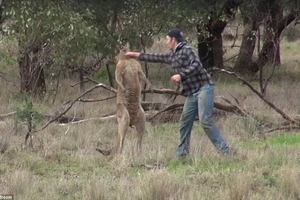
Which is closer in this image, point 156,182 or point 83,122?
point 156,182

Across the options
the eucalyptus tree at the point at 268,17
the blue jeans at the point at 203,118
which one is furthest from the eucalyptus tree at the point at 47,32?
the blue jeans at the point at 203,118

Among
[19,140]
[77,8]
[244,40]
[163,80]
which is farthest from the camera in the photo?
[244,40]

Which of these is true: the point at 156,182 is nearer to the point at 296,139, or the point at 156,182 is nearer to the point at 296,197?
the point at 296,197

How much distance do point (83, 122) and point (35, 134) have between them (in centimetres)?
158

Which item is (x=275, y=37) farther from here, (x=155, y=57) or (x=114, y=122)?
(x=155, y=57)

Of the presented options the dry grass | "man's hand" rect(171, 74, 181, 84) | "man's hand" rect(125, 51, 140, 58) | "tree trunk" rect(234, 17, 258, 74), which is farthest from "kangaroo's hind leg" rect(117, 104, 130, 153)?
"tree trunk" rect(234, 17, 258, 74)

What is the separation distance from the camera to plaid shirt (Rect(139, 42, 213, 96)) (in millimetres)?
8992

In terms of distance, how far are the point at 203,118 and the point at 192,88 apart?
43cm

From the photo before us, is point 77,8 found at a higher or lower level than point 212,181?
higher

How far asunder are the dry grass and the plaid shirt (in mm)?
898

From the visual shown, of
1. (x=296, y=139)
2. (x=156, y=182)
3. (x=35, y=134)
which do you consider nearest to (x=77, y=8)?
(x=35, y=134)

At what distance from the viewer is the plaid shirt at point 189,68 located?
354 inches

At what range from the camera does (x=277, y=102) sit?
610 inches

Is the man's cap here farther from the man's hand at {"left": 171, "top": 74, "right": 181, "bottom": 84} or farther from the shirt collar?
the man's hand at {"left": 171, "top": 74, "right": 181, "bottom": 84}
